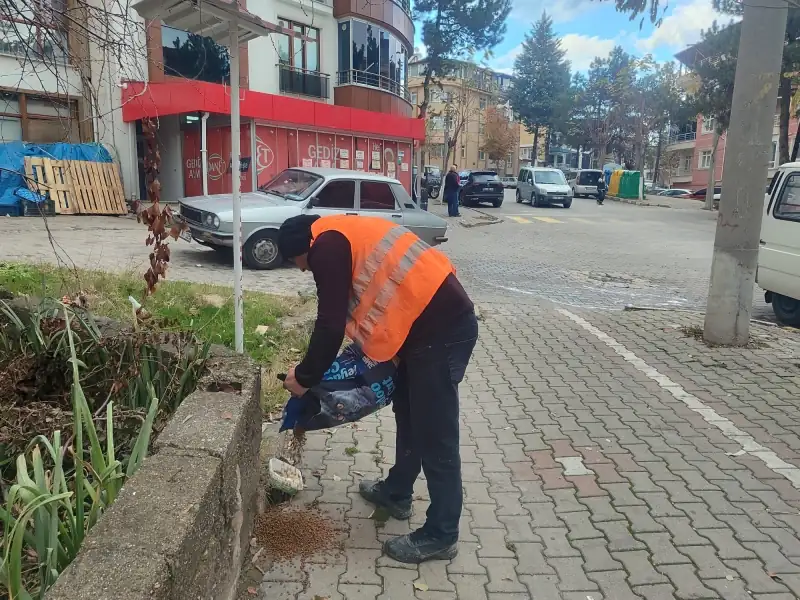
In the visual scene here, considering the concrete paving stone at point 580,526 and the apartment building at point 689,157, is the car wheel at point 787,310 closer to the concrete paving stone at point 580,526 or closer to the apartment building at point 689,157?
the concrete paving stone at point 580,526

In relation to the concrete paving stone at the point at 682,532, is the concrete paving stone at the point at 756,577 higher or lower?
lower

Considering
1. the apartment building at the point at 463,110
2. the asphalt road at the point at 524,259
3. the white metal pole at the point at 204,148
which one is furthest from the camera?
the apartment building at the point at 463,110

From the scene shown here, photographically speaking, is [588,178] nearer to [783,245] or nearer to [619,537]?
[783,245]

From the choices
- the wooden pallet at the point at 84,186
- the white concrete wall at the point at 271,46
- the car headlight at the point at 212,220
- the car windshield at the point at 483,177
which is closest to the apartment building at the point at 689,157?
the car windshield at the point at 483,177

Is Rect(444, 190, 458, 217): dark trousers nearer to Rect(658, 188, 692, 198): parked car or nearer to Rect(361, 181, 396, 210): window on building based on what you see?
Rect(361, 181, 396, 210): window on building

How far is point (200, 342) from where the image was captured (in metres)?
3.24

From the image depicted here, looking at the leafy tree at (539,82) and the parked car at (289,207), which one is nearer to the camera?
the parked car at (289,207)

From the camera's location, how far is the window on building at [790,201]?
745 cm

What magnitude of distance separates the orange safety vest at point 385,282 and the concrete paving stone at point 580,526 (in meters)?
1.38

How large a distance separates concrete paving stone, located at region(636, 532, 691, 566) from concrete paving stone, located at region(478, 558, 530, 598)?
0.65 meters

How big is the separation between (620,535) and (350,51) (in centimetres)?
2307

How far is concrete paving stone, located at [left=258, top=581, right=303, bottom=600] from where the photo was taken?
267 cm

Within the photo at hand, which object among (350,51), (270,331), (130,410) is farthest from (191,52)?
(130,410)

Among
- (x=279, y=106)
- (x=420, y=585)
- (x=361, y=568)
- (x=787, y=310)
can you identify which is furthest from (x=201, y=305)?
(x=279, y=106)
